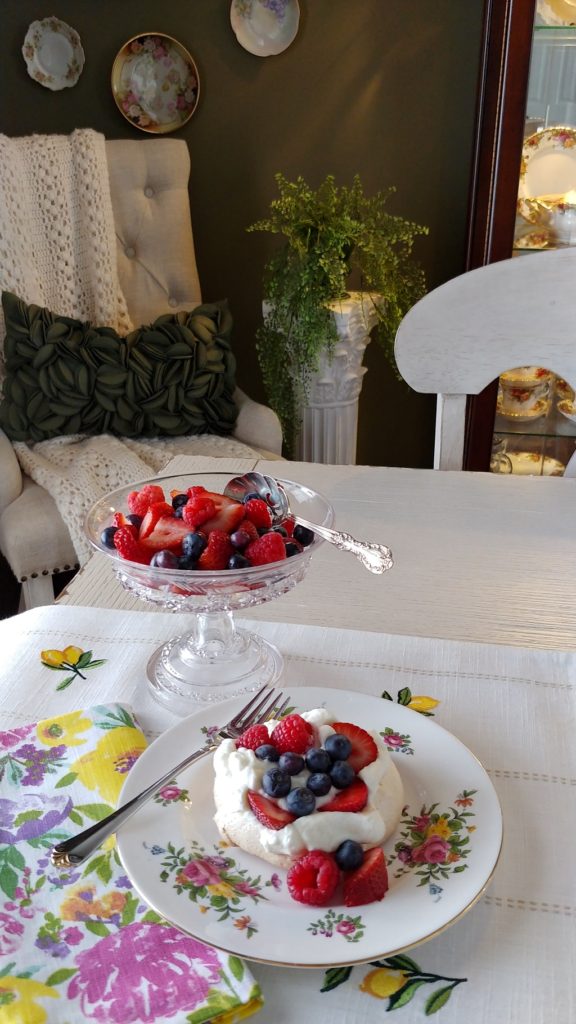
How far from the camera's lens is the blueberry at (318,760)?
21.5 inches

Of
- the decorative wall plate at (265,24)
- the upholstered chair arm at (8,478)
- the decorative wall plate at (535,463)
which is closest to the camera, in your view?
the upholstered chair arm at (8,478)

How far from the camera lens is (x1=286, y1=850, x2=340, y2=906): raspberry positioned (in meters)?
0.49

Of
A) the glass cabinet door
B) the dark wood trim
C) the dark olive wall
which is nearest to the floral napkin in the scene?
the glass cabinet door

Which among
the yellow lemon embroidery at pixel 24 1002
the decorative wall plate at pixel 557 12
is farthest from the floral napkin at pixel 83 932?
the decorative wall plate at pixel 557 12

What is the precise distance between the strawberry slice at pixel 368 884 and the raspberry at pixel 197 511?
30cm

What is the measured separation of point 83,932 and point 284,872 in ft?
0.37

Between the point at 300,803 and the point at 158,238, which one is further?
the point at 158,238

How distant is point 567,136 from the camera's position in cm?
205

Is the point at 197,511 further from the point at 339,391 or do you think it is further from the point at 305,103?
the point at 305,103

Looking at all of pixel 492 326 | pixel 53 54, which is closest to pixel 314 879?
pixel 492 326

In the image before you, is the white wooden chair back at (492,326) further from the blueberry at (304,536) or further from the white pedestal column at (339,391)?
the white pedestal column at (339,391)

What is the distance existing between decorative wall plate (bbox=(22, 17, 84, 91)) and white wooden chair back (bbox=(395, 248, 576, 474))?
1.78m

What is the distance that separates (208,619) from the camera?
76cm

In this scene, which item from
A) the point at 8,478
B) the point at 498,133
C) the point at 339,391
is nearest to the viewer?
the point at 8,478
